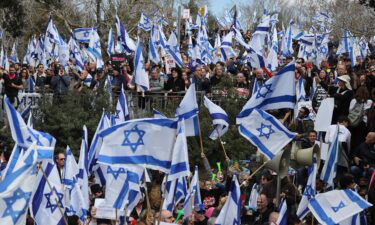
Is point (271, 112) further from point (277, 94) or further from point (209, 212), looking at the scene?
point (209, 212)

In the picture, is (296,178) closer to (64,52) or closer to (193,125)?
(193,125)

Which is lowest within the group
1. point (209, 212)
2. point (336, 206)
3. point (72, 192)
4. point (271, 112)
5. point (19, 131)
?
point (209, 212)

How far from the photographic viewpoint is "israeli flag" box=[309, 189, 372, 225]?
34.7 ft

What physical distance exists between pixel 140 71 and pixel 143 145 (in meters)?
9.33

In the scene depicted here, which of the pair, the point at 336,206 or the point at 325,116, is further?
the point at 325,116

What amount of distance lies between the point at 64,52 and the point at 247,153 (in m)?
9.10

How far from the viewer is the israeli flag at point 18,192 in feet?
32.4

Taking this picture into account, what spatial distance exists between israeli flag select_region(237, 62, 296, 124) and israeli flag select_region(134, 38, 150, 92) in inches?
251

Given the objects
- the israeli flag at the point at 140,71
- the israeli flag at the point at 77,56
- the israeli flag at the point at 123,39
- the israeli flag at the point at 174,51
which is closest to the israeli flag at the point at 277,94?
the israeli flag at the point at 140,71

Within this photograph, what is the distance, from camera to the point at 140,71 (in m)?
20.0

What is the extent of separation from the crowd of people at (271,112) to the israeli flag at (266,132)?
689 mm

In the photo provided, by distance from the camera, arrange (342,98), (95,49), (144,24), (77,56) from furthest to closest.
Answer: (144,24) → (77,56) → (95,49) → (342,98)

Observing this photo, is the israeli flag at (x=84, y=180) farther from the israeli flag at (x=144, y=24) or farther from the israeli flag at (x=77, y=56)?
the israeli flag at (x=144, y=24)

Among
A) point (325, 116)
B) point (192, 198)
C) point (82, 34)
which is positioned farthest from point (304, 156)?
point (82, 34)
